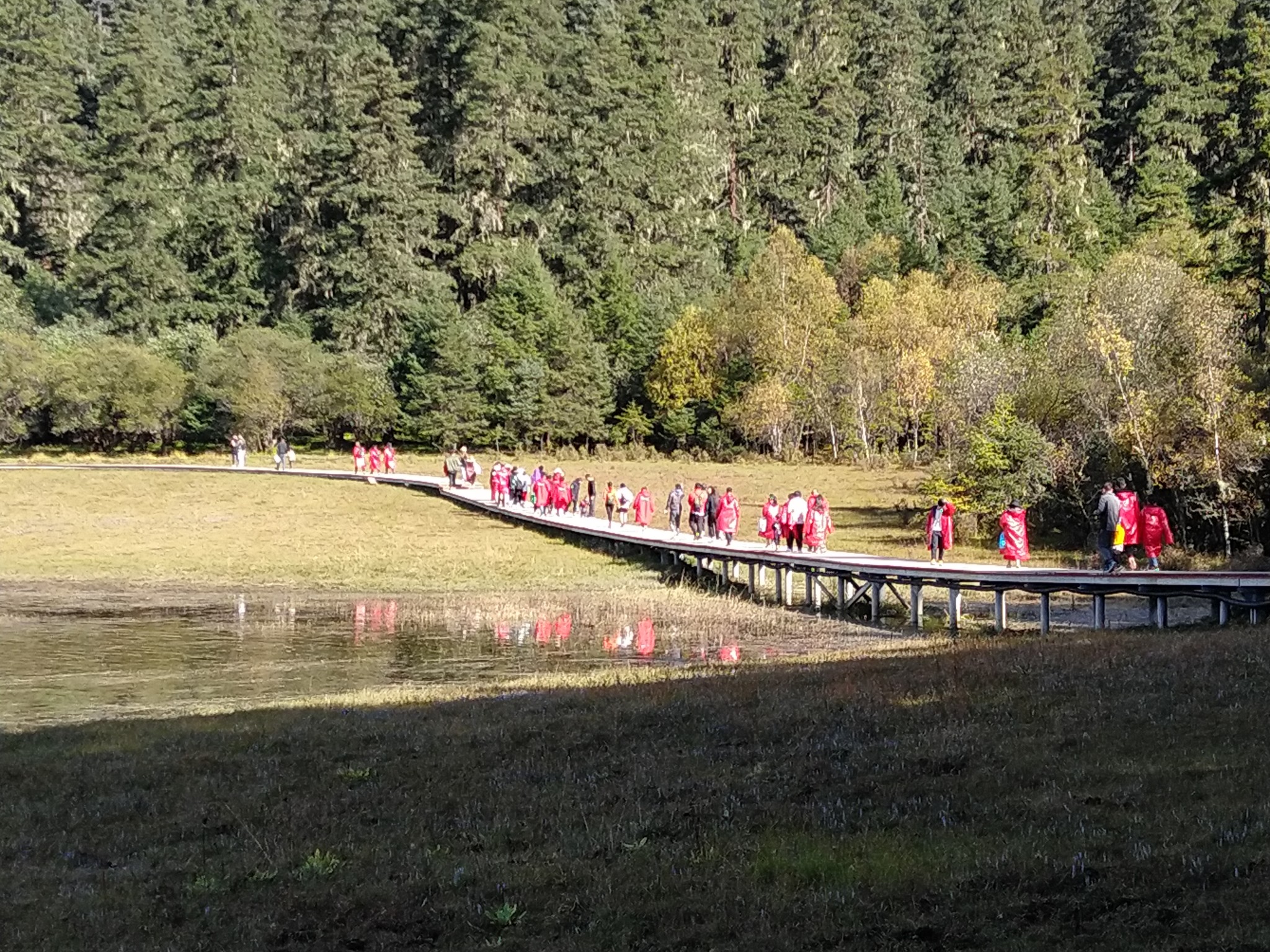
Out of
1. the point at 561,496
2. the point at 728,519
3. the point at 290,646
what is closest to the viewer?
the point at 290,646

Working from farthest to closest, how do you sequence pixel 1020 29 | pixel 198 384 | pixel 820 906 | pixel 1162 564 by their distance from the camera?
pixel 1020 29
pixel 198 384
pixel 1162 564
pixel 820 906

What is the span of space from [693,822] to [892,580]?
20171 millimetres

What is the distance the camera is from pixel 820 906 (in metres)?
7.14

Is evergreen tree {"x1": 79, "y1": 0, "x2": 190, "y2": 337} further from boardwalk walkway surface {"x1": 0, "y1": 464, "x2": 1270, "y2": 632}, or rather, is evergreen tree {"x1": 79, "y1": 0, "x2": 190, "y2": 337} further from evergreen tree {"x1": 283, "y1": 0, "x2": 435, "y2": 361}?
boardwalk walkway surface {"x1": 0, "y1": 464, "x2": 1270, "y2": 632}

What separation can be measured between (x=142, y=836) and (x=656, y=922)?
16.5 ft

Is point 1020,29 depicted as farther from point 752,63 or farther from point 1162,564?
point 1162,564

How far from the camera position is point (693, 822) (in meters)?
9.30

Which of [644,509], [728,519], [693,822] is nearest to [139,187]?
[644,509]

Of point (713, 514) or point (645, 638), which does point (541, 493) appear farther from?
point (645, 638)

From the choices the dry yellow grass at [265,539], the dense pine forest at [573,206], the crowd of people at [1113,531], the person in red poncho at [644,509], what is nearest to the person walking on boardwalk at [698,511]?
the dry yellow grass at [265,539]

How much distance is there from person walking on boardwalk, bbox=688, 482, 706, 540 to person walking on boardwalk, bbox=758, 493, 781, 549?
75.2 inches

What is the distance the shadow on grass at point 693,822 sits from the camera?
7.14 metres

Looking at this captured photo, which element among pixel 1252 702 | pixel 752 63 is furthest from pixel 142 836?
pixel 752 63

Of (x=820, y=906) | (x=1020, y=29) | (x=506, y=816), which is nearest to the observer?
(x=820, y=906)
